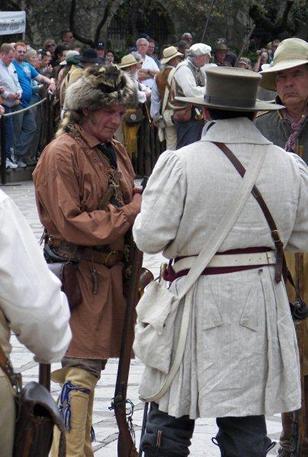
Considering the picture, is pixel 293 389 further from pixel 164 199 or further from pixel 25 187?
pixel 25 187

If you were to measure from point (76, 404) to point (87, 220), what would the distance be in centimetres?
81

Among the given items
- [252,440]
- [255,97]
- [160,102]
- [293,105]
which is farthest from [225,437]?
[160,102]

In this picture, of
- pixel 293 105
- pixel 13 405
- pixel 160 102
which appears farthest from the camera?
pixel 160 102

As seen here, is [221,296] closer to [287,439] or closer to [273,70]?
[287,439]

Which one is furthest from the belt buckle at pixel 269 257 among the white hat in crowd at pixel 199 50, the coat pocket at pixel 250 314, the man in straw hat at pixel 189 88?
the white hat in crowd at pixel 199 50

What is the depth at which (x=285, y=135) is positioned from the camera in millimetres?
6293

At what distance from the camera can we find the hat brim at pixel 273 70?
6.18m

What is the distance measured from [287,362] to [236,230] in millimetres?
539

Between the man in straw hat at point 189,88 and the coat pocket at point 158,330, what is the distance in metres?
12.6

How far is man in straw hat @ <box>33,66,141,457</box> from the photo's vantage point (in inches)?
221

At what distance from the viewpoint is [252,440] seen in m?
4.86

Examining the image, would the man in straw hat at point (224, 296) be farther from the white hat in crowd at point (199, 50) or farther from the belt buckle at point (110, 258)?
the white hat in crowd at point (199, 50)

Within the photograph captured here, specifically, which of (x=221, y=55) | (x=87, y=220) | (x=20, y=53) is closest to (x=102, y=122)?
(x=87, y=220)

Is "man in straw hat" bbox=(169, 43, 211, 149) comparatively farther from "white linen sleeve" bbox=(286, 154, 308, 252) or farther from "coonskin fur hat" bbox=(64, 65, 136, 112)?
"white linen sleeve" bbox=(286, 154, 308, 252)
